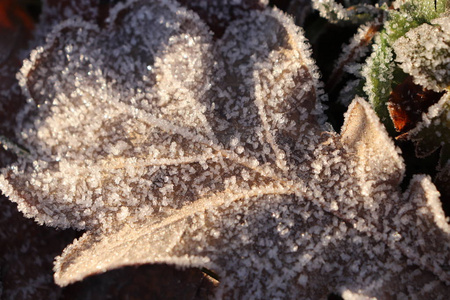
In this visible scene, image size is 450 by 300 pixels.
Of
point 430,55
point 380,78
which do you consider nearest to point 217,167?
point 380,78

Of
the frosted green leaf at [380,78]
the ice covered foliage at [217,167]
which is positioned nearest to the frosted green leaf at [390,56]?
the frosted green leaf at [380,78]

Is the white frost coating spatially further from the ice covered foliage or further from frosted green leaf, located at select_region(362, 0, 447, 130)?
the ice covered foliage

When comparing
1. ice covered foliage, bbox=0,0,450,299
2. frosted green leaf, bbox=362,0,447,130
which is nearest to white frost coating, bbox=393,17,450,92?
frosted green leaf, bbox=362,0,447,130

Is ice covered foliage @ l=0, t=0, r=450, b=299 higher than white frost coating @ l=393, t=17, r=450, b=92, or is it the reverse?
white frost coating @ l=393, t=17, r=450, b=92

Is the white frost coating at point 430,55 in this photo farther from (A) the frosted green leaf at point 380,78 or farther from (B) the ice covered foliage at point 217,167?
(B) the ice covered foliage at point 217,167

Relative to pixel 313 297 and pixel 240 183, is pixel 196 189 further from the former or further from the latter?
pixel 313 297

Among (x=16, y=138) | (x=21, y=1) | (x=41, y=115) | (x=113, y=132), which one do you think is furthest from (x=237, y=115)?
(x=21, y=1)
